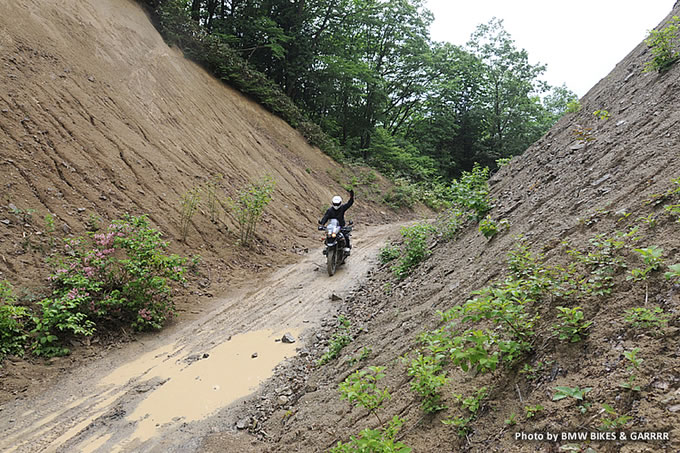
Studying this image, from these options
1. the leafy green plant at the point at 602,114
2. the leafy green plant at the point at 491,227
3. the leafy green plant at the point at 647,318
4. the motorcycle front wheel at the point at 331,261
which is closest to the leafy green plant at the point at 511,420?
the leafy green plant at the point at 647,318

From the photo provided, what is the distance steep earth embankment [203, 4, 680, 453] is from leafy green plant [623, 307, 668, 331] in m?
0.03

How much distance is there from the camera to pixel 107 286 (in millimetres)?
6164

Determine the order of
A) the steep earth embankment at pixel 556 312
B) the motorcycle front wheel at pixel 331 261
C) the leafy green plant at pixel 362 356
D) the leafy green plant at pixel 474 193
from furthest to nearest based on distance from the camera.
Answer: the motorcycle front wheel at pixel 331 261
the leafy green plant at pixel 474 193
the leafy green plant at pixel 362 356
the steep earth embankment at pixel 556 312

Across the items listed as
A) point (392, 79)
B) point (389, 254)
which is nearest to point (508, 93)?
point (392, 79)

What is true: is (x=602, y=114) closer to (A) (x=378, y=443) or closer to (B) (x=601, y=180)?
(B) (x=601, y=180)

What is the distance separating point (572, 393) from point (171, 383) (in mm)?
4435

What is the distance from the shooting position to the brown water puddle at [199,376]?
412cm

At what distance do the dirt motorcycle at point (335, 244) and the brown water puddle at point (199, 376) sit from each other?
108 inches

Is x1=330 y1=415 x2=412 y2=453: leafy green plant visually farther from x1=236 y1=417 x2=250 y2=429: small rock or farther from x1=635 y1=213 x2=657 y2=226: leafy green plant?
x1=635 y1=213 x2=657 y2=226: leafy green plant

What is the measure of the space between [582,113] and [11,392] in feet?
32.1

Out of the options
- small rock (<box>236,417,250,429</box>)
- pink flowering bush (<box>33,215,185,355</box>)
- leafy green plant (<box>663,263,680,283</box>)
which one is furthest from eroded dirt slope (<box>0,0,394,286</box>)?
leafy green plant (<box>663,263,680,283</box>)

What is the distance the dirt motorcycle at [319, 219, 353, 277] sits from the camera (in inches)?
341

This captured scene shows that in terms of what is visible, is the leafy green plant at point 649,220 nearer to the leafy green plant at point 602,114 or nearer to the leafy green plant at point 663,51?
the leafy green plant at point 602,114

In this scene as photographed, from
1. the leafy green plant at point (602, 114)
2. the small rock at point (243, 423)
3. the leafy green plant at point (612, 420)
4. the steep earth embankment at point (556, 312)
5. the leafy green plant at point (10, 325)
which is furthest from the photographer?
the leafy green plant at point (602, 114)
